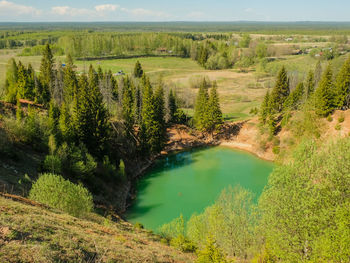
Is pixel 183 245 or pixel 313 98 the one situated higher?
pixel 313 98

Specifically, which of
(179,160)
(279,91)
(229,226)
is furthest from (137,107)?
(229,226)

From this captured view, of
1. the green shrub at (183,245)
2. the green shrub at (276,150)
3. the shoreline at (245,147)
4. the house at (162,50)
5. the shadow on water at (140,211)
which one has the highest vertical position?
the house at (162,50)

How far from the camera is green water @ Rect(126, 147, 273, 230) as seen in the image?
34.4m

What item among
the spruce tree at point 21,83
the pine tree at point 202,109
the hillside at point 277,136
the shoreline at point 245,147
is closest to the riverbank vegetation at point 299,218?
the hillside at point 277,136

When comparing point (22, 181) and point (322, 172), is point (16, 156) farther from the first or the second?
point (322, 172)

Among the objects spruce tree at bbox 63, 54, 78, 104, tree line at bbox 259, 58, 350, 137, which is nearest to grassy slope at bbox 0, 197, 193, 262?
tree line at bbox 259, 58, 350, 137

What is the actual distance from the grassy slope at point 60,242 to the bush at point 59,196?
143 inches

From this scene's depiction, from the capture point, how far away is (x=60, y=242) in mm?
14055

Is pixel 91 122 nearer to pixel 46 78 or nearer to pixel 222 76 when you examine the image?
pixel 46 78

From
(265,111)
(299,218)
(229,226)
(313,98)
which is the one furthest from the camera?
(265,111)

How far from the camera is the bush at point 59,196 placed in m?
22.4

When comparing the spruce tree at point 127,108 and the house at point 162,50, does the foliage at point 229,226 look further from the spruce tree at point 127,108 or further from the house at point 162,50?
the house at point 162,50

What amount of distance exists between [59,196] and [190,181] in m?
23.3

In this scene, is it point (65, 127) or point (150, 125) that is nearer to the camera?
point (65, 127)
